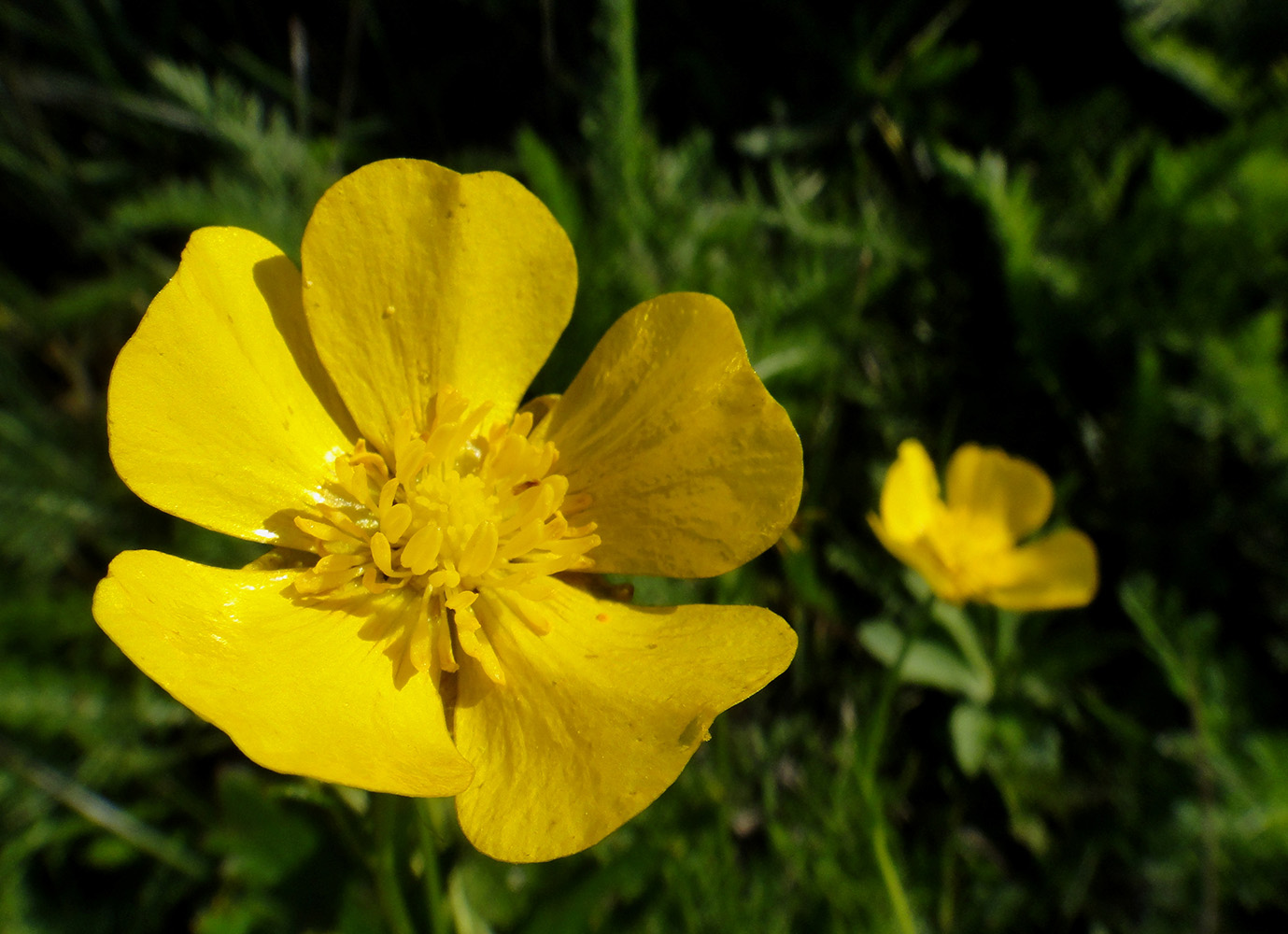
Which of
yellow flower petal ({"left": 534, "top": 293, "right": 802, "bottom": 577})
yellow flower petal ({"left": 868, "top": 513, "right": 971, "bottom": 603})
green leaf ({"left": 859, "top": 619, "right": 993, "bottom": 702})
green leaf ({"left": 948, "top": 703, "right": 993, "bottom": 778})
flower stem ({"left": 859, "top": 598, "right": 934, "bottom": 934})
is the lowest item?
green leaf ({"left": 948, "top": 703, "right": 993, "bottom": 778})

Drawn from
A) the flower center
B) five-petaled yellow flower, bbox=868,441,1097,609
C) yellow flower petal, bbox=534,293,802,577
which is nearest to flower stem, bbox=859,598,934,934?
five-petaled yellow flower, bbox=868,441,1097,609

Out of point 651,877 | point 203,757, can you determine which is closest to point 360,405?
point 651,877

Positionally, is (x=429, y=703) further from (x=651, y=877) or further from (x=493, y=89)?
(x=493, y=89)

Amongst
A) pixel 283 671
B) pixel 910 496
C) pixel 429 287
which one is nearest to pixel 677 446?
pixel 429 287

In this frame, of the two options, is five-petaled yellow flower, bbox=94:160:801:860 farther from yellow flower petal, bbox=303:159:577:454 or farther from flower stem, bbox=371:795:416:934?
flower stem, bbox=371:795:416:934

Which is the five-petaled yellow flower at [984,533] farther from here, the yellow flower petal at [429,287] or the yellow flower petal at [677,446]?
the yellow flower petal at [429,287]

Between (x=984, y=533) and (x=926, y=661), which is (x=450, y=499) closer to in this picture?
(x=926, y=661)
